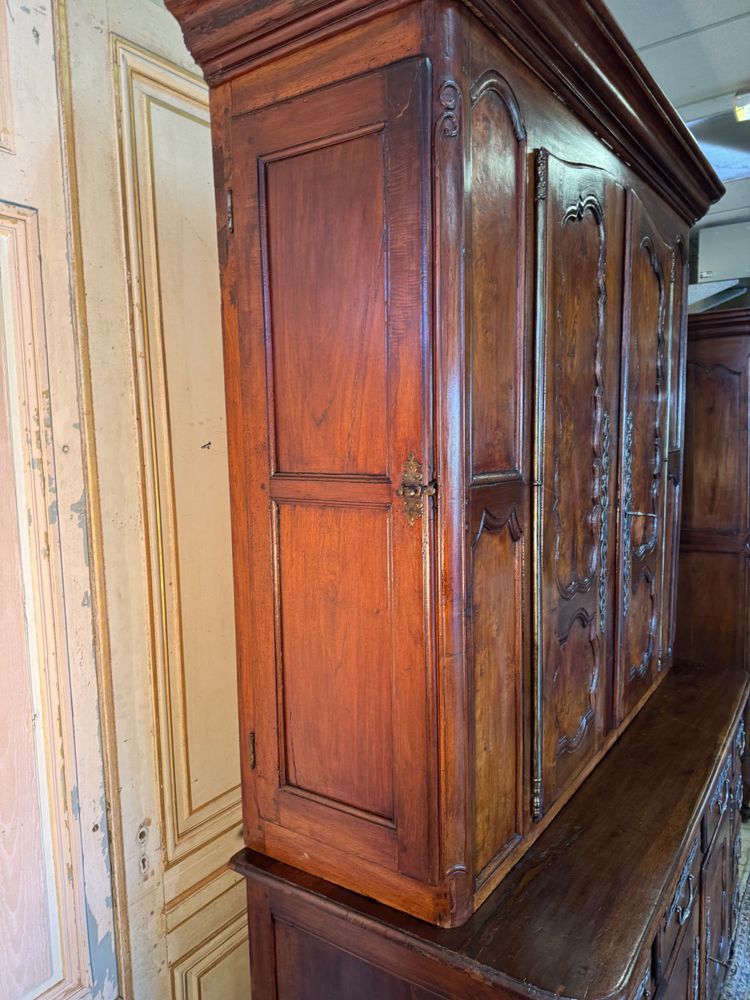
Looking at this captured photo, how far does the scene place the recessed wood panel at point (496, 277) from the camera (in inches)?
38.9

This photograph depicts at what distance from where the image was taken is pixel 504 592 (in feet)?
3.67

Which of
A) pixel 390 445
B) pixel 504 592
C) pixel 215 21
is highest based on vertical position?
pixel 215 21

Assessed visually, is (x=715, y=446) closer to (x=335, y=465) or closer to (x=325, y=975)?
(x=335, y=465)

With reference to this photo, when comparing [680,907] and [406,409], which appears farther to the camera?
[680,907]

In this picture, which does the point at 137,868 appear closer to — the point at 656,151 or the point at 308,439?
the point at 308,439

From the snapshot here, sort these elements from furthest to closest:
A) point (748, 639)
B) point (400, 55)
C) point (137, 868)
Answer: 1. point (748, 639)
2. point (137, 868)
3. point (400, 55)

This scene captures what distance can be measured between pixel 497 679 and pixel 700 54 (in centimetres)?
201

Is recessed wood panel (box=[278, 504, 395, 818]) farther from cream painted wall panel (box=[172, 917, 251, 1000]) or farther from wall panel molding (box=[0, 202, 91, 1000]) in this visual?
cream painted wall panel (box=[172, 917, 251, 1000])

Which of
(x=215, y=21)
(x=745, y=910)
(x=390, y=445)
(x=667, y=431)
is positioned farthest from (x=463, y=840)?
(x=745, y=910)

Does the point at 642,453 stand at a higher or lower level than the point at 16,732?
higher

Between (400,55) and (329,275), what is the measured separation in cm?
30

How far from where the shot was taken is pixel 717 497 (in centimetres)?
298

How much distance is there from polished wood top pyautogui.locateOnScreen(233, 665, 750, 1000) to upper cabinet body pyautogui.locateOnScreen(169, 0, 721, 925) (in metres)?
0.04

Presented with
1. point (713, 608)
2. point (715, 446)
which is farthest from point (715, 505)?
point (713, 608)
